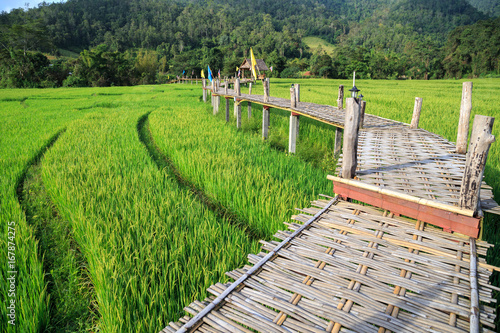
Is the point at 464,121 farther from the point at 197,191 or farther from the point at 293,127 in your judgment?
the point at 197,191

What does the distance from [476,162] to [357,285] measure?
1.42m

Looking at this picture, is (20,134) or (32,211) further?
(20,134)

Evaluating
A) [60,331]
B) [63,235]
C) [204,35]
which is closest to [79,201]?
[63,235]

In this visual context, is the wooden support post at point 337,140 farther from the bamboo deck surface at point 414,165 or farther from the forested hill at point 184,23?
the forested hill at point 184,23

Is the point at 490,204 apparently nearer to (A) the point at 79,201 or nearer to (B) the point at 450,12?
(A) the point at 79,201

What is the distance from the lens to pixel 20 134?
8.09 m

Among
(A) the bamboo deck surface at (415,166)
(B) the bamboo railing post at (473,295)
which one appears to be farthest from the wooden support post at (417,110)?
(B) the bamboo railing post at (473,295)

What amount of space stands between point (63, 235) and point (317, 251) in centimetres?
299

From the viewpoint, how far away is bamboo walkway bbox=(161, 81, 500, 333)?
169cm

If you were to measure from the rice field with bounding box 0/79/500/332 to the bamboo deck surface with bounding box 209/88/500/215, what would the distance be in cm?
79

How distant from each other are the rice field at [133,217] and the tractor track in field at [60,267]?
0.5 inches

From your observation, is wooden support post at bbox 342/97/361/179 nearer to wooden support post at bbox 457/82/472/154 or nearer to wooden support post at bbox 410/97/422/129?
wooden support post at bbox 457/82/472/154

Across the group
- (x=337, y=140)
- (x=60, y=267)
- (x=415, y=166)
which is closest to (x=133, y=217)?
(x=60, y=267)

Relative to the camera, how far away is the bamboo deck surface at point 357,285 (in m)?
1.69
